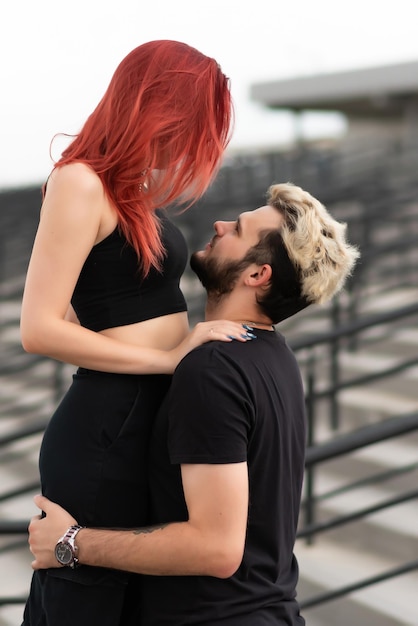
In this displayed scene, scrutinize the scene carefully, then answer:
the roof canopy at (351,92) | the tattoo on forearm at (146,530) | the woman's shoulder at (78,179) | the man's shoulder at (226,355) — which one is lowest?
the roof canopy at (351,92)

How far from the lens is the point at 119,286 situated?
1.80 m

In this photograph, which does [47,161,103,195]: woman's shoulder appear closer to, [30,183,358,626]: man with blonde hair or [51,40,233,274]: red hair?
[51,40,233,274]: red hair

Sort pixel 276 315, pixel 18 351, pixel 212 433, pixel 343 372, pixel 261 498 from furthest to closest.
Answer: pixel 18 351, pixel 343 372, pixel 276 315, pixel 261 498, pixel 212 433

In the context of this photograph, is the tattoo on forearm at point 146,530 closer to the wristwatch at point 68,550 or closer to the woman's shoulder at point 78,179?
the wristwatch at point 68,550

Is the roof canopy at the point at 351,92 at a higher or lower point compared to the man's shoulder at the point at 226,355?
lower

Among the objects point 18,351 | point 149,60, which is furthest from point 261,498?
point 18,351

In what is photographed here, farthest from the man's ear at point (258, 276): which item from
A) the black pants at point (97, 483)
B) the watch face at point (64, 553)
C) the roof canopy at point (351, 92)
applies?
the roof canopy at point (351, 92)

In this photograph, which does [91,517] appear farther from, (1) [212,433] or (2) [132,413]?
(1) [212,433]

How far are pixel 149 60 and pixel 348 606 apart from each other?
2.87 meters

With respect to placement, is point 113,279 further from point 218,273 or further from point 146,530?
point 146,530

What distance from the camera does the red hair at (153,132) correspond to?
5.58 ft

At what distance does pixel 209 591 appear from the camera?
5.23ft

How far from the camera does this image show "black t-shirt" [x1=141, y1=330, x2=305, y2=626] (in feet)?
5.02

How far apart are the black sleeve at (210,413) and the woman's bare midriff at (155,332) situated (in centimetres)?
26
